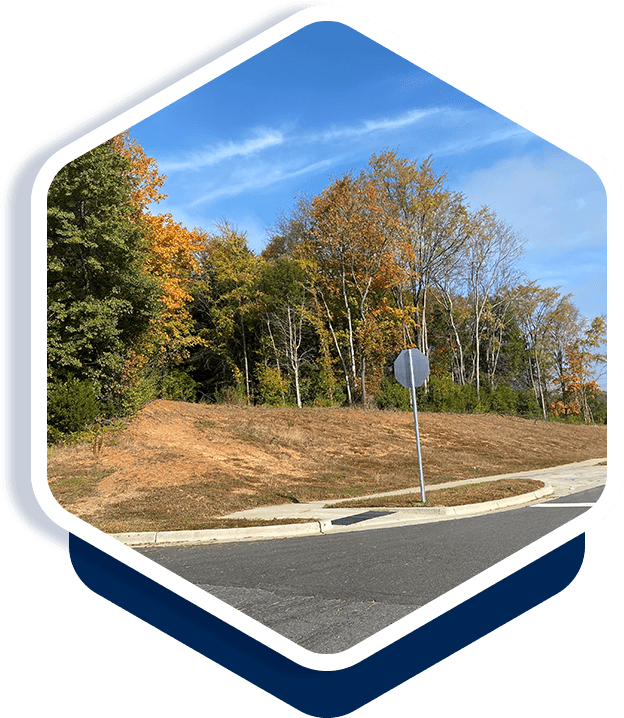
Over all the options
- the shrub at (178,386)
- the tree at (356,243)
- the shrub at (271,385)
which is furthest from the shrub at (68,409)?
the tree at (356,243)

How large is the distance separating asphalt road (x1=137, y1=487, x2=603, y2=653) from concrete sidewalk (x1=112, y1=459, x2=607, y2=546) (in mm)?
→ 101

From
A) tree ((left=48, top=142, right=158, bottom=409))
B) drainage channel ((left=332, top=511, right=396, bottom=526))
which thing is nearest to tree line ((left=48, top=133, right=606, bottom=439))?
drainage channel ((left=332, top=511, right=396, bottom=526))

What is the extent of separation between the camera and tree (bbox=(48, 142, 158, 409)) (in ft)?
28.0

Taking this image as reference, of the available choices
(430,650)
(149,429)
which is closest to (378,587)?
(430,650)

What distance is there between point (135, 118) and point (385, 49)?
1.28 m

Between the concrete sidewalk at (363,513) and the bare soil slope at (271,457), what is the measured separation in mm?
90

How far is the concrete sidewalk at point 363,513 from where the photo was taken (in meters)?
3.33

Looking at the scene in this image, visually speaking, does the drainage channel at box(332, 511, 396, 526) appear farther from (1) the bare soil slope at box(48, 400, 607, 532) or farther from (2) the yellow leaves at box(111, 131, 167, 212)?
(2) the yellow leaves at box(111, 131, 167, 212)

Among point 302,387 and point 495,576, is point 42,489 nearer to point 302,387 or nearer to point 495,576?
point 302,387

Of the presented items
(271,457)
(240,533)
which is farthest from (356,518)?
(271,457)

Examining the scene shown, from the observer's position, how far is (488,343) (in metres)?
3.59

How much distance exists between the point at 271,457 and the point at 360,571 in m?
4.95

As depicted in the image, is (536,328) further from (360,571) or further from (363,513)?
(363,513)

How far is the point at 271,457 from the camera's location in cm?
785
